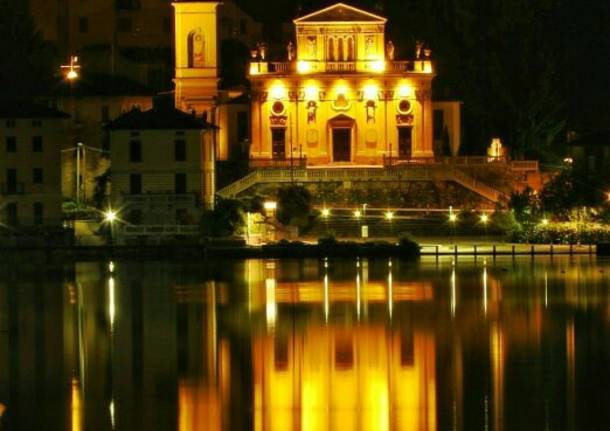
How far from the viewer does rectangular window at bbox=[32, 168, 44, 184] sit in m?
92.7

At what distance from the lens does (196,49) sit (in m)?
103

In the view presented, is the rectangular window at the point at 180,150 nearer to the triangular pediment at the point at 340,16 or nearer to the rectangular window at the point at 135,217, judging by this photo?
the rectangular window at the point at 135,217

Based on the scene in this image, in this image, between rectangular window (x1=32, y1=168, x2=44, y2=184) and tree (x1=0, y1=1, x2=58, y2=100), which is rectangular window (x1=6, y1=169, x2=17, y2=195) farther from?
tree (x1=0, y1=1, x2=58, y2=100)

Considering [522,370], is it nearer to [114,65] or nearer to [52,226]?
[52,226]

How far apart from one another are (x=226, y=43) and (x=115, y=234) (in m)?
36.0

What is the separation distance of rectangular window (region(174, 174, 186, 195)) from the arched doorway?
13033 mm

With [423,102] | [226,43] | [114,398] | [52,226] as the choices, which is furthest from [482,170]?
[114,398]

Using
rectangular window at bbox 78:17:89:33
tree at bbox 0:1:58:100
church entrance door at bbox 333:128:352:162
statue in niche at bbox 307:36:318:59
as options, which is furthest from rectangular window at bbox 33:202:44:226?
rectangular window at bbox 78:17:89:33

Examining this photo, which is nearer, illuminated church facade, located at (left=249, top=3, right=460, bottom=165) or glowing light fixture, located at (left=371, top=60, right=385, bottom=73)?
illuminated church facade, located at (left=249, top=3, right=460, bottom=165)

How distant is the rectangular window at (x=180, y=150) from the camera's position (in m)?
90.5

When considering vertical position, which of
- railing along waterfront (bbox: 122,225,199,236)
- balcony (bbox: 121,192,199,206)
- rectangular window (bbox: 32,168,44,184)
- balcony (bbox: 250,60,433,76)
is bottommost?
railing along waterfront (bbox: 122,225,199,236)

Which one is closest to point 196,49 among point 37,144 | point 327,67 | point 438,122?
point 327,67

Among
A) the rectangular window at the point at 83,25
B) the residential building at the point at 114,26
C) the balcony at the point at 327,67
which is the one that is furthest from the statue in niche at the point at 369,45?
the rectangular window at the point at 83,25

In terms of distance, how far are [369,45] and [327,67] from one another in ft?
7.88
